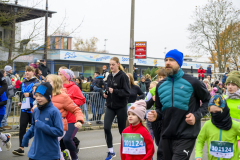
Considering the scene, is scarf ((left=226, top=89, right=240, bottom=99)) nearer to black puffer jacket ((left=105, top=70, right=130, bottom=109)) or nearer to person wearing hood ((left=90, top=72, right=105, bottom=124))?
black puffer jacket ((left=105, top=70, right=130, bottom=109))

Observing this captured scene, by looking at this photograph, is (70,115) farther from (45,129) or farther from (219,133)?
(219,133)

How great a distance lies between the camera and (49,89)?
4574mm

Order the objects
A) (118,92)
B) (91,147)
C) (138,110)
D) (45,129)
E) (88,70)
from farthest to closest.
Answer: (88,70) → (91,147) → (118,92) → (138,110) → (45,129)

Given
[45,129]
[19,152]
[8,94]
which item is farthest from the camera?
[8,94]

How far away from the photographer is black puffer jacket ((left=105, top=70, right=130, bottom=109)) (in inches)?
274

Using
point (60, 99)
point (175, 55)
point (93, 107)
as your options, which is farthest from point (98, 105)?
point (175, 55)

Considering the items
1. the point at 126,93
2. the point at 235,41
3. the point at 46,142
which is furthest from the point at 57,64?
the point at 46,142

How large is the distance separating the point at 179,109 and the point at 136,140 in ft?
2.66

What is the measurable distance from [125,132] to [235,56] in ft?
159

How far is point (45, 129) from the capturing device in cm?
437

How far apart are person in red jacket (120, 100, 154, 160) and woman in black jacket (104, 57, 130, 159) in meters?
2.31

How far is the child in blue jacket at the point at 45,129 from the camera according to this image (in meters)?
4.40

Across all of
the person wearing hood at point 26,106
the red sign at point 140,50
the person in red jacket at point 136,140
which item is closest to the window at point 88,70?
the red sign at point 140,50

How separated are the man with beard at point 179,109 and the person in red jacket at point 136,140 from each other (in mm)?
339
